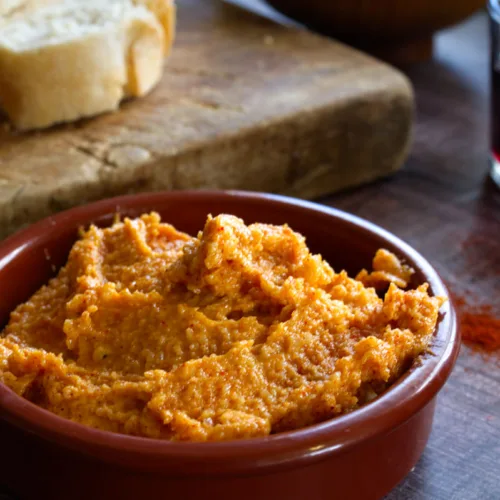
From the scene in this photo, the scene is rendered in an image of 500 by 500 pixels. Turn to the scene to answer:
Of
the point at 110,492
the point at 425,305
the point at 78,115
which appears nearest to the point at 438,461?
the point at 425,305

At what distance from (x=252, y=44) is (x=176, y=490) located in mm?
1874

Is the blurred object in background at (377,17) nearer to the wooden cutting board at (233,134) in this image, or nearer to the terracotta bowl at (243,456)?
the wooden cutting board at (233,134)

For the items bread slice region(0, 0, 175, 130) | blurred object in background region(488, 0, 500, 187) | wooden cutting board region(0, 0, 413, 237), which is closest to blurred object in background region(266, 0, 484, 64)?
wooden cutting board region(0, 0, 413, 237)

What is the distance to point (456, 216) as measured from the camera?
2289 millimetres

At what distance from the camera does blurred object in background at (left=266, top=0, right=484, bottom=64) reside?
9.27 ft

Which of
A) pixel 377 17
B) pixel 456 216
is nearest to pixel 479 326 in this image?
pixel 456 216

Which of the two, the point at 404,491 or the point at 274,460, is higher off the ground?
the point at 274,460

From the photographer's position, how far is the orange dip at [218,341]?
4.16 ft

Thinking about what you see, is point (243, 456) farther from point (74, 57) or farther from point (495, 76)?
point (495, 76)

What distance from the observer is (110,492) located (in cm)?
120

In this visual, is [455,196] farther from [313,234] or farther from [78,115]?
[78,115]

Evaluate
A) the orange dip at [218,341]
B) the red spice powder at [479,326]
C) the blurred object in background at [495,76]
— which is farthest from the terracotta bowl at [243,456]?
the blurred object in background at [495,76]

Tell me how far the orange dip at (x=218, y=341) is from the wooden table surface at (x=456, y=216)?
0.26 meters

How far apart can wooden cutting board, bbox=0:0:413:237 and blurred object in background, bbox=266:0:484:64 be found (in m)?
0.16
